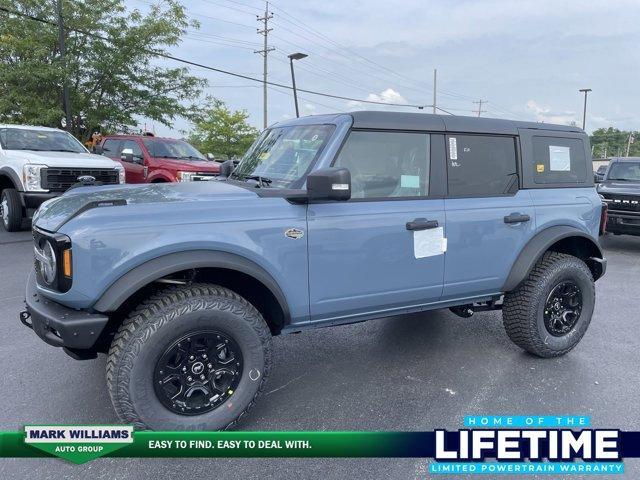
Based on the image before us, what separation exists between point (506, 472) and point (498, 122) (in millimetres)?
2454

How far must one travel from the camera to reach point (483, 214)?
11.3ft

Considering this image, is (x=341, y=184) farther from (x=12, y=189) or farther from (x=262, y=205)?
(x=12, y=189)

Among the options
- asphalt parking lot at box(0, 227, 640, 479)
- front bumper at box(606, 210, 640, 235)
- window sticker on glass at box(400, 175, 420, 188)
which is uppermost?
window sticker on glass at box(400, 175, 420, 188)

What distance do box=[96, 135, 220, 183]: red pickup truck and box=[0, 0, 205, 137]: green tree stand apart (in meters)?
6.52

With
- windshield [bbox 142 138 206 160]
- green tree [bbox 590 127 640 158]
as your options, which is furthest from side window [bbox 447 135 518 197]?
green tree [bbox 590 127 640 158]

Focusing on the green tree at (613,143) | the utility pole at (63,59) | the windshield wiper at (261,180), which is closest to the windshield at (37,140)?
the utility pole at (63,59)

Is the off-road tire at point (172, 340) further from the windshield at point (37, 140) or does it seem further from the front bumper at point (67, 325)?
the windshield at point (37, 140)

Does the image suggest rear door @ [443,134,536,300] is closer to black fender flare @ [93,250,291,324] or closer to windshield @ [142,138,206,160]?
black fender flare @ [93,250,291,324]

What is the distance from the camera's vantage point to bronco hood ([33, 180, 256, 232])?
259cm

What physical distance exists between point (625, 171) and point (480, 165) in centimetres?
845

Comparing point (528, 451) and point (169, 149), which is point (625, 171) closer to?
point (528, 451)

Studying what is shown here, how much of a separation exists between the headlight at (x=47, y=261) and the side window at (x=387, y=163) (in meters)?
1.69

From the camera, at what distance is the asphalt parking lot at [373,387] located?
2.51 m

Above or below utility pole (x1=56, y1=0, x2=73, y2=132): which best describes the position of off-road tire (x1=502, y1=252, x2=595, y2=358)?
below
